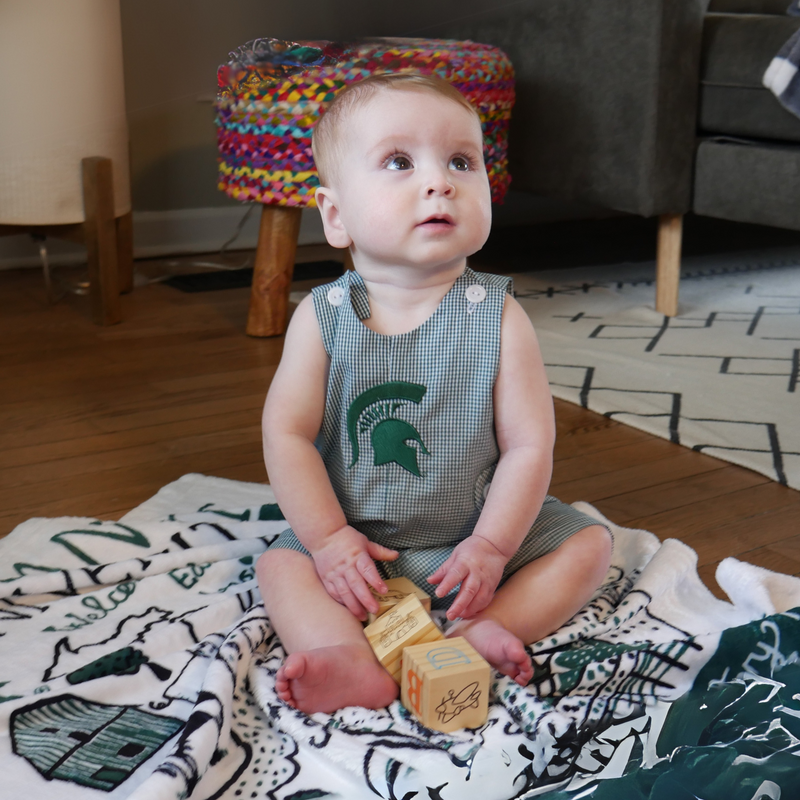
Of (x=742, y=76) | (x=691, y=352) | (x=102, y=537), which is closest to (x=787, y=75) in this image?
(x=742, y=76)

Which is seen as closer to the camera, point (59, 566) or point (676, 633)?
point (676, 633)

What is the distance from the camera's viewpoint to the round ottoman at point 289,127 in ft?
4.35

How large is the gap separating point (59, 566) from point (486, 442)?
377mm

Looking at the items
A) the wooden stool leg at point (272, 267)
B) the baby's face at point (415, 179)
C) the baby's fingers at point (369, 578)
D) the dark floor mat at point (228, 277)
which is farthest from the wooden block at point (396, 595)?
the dark floor mat at point (228, 277)

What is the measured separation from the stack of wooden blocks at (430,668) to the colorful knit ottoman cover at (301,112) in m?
0.85

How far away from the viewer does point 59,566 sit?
786 mm

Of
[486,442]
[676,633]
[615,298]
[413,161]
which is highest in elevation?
[413,161]

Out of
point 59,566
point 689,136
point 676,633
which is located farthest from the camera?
point 689,136

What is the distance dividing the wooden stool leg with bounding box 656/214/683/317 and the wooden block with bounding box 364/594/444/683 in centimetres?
120

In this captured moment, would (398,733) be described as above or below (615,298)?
above

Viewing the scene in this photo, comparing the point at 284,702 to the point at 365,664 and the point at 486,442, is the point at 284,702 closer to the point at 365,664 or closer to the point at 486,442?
the point at 365,664

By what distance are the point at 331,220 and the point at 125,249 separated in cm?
118

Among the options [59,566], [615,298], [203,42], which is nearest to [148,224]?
[615,298]

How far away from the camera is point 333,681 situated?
57 centimetres
